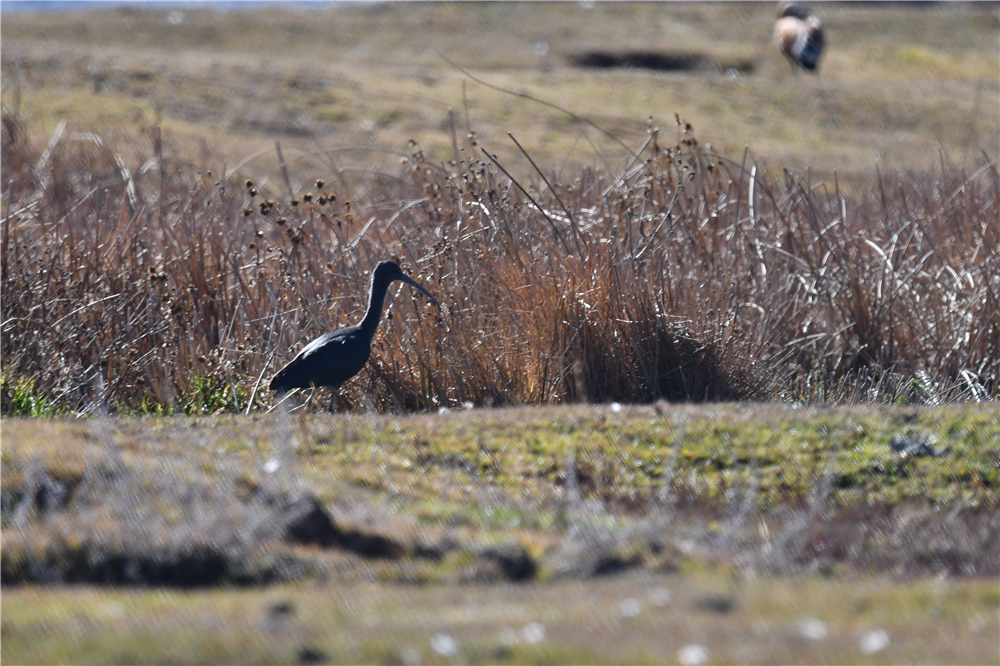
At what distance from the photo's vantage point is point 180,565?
392cm

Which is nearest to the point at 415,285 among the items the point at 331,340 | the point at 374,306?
the point at 374,306


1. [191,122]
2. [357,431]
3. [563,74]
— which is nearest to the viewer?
[357,431]

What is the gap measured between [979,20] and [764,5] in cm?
964

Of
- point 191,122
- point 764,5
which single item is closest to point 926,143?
point 191,122

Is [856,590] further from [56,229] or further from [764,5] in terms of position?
[764,5]

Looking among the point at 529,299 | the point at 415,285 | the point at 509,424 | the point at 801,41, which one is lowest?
the point at 509,424

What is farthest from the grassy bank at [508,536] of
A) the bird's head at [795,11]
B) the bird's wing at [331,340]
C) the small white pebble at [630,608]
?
the bird's head at [795,11]

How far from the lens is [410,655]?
3.16 meters

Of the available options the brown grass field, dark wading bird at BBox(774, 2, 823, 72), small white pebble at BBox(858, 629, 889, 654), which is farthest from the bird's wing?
dark wading bird at BBox(774, 2, 823, 72)

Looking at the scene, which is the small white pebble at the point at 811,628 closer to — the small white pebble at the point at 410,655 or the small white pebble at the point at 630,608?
the small white pebble at the point at 630,608

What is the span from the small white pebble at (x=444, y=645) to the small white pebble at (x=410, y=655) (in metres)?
0.05

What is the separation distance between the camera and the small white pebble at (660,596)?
11.6 ft

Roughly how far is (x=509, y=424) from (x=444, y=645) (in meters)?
2.69

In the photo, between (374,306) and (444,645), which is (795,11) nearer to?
(374,306)
